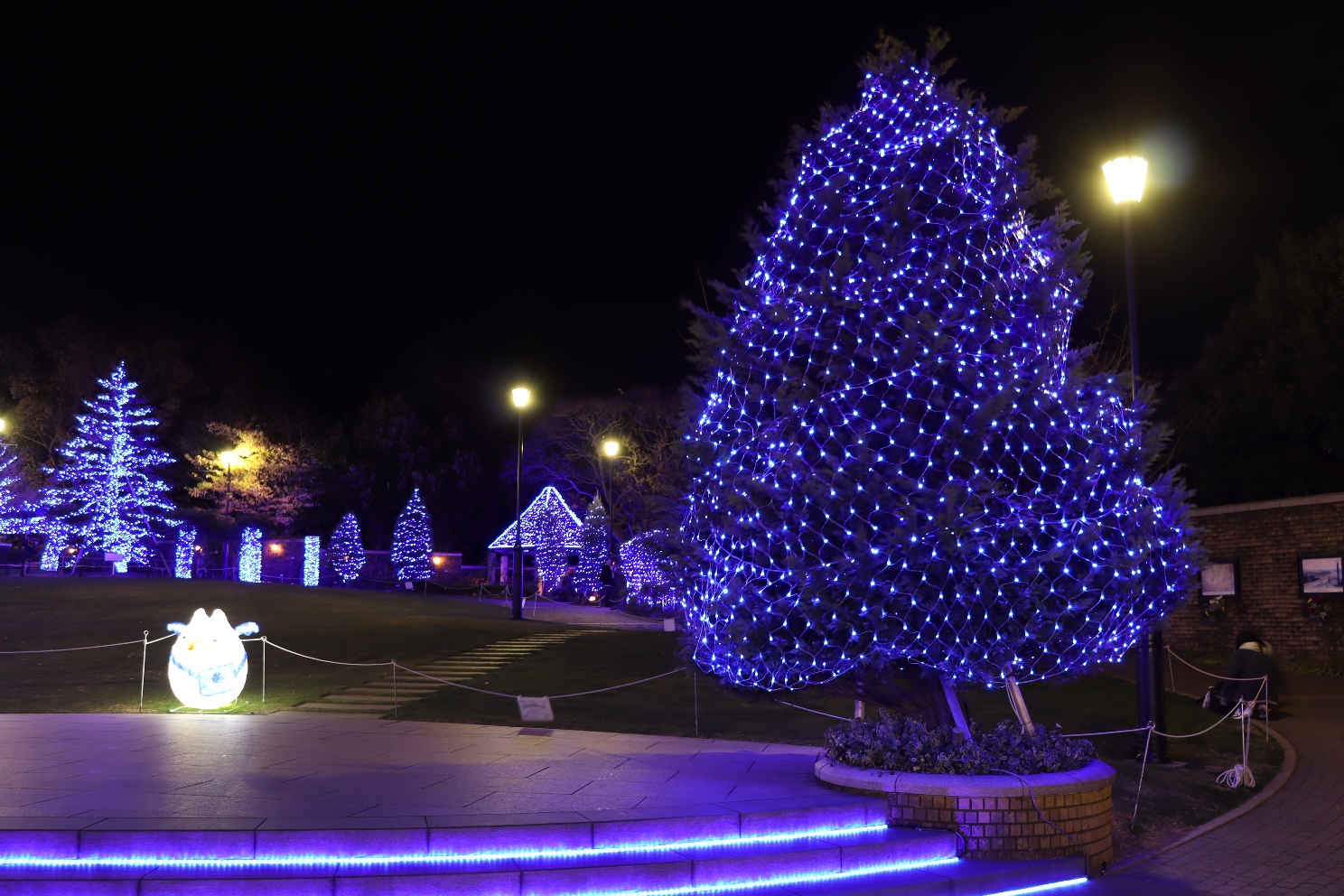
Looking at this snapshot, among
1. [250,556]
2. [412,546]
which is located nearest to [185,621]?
[250,556]

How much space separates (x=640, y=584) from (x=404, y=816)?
87.5 feet

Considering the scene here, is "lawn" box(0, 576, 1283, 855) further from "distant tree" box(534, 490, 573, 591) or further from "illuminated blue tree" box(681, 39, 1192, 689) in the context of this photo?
"distant tree" box(534, 490, 573, 591)

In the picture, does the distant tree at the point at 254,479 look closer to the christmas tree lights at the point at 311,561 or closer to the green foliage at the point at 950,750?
the christmas tree lights at the point at 311,561

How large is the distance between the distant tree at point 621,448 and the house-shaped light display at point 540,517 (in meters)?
1.42

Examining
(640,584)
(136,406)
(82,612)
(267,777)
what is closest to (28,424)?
(136,406)

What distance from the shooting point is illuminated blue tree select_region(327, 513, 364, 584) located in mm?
39938

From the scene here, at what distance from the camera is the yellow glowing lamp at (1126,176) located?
35.3 feet

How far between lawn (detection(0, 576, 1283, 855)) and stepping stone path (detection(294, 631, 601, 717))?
319mm

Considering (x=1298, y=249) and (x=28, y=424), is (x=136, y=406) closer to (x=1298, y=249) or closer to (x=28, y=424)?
(x=28, y=424)

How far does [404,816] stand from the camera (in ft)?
20.7

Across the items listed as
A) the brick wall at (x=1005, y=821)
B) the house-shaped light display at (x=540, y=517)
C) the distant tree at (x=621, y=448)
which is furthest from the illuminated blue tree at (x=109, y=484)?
the brick wall at (x=1005, y=821)

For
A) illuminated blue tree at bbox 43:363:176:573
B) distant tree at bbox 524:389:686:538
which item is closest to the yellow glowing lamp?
distant tree at bbox 524:389:686:538

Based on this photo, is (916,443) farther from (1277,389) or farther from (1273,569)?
(1277,389)

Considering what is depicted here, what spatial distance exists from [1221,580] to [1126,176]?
1425 centimetres
